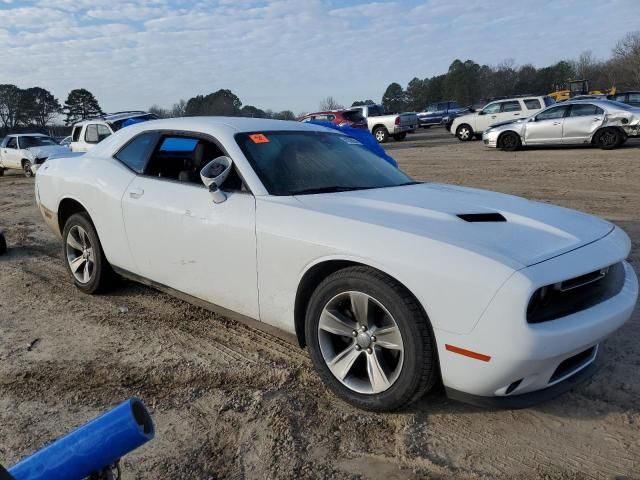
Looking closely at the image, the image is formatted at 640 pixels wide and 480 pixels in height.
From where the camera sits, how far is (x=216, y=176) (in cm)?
337

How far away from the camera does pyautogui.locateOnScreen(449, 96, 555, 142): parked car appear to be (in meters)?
20.5

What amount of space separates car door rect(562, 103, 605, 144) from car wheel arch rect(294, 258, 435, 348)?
1425 cm

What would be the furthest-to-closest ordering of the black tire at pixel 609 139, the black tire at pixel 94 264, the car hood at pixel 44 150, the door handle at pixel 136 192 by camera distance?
the car hood at pixel 44 150 → the black tire at pixel 609 139 → the black tire at pixel 94 264 → the door handle at pixel 136 192

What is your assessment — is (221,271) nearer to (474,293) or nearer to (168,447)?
(168,447)

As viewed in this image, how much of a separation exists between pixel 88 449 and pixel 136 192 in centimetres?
293

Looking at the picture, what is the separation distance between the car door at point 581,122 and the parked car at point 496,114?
514cm

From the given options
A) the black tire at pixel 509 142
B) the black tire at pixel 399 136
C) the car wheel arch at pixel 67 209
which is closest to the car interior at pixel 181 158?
the car wheel arch at pixel 67 209

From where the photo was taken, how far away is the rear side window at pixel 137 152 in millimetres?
4219

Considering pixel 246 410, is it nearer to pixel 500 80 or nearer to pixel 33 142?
pixel 33 142

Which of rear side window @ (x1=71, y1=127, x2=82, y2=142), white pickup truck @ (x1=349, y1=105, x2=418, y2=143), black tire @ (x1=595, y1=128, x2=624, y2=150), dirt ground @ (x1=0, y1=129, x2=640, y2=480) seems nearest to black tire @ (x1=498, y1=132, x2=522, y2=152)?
black tire @ (x1=595, y1=128, x2=624, y2=150)

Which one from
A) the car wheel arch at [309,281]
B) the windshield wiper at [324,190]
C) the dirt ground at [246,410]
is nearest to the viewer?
the dirt ground at [246,410]

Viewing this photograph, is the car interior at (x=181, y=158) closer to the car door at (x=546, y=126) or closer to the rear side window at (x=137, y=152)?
the rear side window at (x=137, y=152)

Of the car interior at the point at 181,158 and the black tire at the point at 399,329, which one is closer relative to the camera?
the black tire at the point at 399,329

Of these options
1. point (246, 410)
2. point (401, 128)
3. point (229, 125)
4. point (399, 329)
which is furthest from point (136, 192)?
point (401, 128)
